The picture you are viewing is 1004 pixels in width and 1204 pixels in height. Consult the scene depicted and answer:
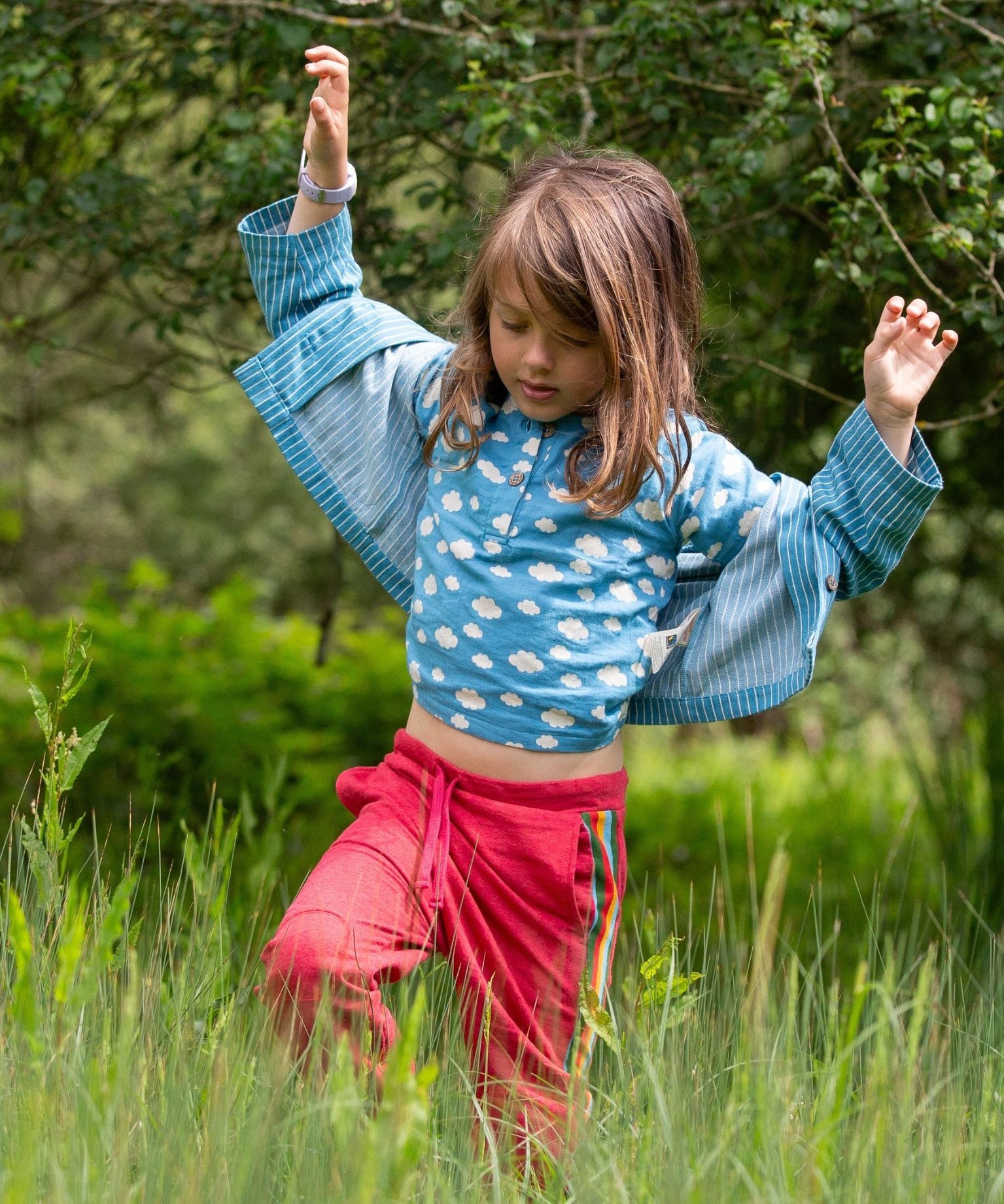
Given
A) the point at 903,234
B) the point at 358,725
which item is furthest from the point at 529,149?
the point at 358,725

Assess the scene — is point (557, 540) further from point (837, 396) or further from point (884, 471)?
point (837, 396)

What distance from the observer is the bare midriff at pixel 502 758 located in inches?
84.7

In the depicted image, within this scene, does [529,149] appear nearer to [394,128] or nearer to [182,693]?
[394,128]

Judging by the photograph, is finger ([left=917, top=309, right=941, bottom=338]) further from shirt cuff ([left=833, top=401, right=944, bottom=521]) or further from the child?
shirt cuff ([left=833, top=401, right=944, bottom=521])

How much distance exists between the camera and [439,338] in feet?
7.80

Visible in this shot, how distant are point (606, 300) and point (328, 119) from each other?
523 millimetres

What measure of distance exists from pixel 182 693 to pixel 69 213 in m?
1.46

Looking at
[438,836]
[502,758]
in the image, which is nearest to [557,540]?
[502,758]

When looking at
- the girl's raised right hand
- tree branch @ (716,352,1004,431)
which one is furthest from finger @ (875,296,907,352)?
the girl's raised right hand

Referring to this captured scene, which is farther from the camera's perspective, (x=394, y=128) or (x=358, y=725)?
(x=358, y=725)

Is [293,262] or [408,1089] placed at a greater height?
[293,262]

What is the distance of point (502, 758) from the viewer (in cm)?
215

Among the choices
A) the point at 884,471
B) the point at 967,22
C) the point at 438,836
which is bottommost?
the point at 438,836

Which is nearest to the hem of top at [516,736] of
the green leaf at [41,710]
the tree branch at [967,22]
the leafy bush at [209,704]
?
the green leaf at [41,710]
